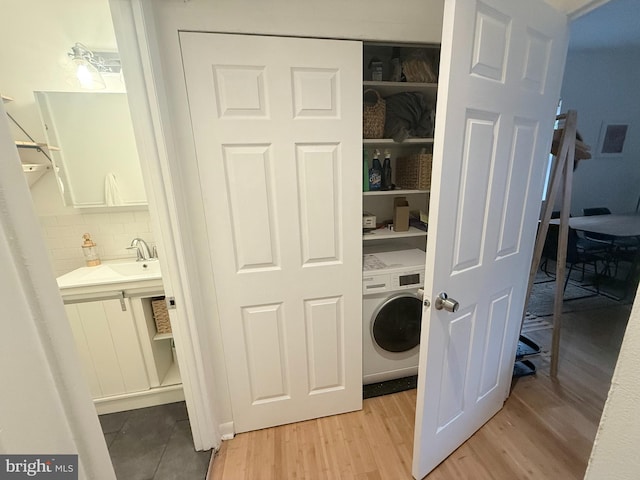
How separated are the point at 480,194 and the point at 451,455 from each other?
1375 mm

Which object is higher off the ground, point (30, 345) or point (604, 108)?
point (604, 108)

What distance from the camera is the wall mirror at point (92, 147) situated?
1552 millimetres

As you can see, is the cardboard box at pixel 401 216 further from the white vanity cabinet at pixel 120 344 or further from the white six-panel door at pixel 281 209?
the white vanity cabinet at pixel 120 344

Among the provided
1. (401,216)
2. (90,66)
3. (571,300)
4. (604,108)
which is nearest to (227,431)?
(401,216)

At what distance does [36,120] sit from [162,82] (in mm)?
1207

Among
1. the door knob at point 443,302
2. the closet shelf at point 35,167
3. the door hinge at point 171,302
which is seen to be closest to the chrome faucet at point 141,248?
the closet shelf at point 35,167

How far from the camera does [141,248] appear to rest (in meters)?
1.81

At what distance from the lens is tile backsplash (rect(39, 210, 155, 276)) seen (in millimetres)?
1713

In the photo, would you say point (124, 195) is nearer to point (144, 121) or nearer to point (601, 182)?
point (144, 121)

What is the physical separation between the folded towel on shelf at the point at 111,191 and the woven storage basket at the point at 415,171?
190cm

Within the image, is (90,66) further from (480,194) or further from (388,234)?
(480,194)

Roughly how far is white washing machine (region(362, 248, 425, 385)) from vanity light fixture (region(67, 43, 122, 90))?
194cm

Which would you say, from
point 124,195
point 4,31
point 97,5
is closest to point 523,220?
point 124,195

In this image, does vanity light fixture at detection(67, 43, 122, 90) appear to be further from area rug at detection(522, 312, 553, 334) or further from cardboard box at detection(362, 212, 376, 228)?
area rug at detection(522, 312, 553, 334)
